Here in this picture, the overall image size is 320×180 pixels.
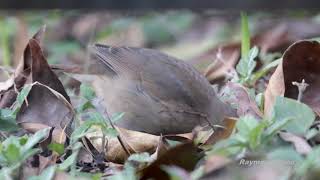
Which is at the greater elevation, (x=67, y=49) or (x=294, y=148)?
(x=294, y=148)

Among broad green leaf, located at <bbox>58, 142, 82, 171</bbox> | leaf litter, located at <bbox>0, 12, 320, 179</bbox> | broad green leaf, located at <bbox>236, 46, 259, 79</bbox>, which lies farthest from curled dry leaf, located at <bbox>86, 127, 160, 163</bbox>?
broad green leaf, located at <bbox>236, 46, 259, 79</bbox>

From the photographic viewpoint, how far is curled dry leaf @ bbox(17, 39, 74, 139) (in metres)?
2.82

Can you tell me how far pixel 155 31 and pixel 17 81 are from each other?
9.95 ft

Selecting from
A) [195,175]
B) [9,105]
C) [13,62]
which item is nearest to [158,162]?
[195,175]

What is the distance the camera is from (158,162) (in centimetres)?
225

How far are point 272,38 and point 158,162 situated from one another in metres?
2.57

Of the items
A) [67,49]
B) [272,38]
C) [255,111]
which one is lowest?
[67,49]

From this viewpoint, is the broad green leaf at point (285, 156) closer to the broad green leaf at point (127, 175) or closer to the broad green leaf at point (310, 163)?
the broad green leaf at point (310, 163)

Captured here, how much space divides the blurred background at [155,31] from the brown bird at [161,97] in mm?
1363

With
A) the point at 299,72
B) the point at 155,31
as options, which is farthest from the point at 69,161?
the point at 155,31

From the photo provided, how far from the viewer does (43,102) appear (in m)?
2.93

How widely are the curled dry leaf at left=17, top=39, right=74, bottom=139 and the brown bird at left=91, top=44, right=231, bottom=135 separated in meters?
0.15

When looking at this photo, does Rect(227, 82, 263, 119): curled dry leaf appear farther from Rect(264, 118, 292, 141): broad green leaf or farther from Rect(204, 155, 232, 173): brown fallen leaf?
Rect(204, 155, 232, 173): brown fallen leaf

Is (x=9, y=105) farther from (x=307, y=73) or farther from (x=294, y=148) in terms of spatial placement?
(x=294, y=148)
